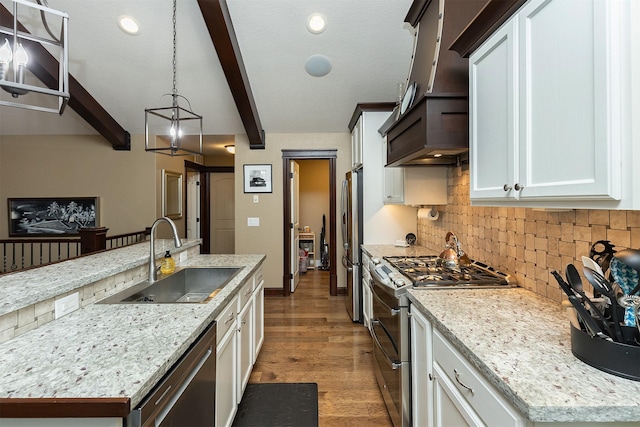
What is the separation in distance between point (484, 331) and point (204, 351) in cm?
111

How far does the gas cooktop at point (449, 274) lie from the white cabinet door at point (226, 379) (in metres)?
1.09

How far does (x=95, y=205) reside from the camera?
15.7 feet

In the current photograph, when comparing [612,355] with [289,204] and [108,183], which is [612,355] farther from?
[108,183]

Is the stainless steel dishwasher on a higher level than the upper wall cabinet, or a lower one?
lower

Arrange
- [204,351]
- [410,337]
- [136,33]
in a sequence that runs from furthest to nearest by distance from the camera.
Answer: [136,33] → [410,337] → [204,351]

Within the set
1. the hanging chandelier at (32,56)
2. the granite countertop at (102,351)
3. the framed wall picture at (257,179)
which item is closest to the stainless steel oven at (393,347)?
the granite countertop at (102,351)

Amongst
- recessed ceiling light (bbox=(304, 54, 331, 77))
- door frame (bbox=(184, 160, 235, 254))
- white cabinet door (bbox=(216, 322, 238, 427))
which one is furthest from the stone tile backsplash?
door frame (bbox=(184, 160, 235, 254))

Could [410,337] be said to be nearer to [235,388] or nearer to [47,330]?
[235,388]

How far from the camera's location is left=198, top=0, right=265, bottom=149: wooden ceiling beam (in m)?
2.56

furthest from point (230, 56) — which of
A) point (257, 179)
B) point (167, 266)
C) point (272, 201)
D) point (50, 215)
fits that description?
point (50, 215)

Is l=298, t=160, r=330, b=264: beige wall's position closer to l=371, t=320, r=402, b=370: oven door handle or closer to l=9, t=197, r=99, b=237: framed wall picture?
l=9, t=197, r=99, b=237: framed wall picture

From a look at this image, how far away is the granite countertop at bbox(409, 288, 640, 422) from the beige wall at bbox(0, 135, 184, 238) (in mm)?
4617

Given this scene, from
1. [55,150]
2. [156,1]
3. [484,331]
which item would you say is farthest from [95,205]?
[484,331]

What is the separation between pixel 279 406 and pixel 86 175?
4.69 metres
